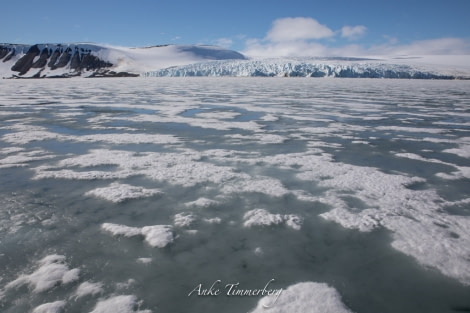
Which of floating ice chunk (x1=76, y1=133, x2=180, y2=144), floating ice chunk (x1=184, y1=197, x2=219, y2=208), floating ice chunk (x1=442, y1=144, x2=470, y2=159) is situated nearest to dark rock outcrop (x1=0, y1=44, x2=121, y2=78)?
floating ice chunk (x1=76, y1=133, x2=180, y2=144)

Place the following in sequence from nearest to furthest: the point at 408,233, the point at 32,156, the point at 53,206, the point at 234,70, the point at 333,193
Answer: the point at 408,233
the point at 53,206
the point at 333,193
the point at 32,156
the point at 234,70

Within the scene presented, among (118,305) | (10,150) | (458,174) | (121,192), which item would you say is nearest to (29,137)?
(10,150)

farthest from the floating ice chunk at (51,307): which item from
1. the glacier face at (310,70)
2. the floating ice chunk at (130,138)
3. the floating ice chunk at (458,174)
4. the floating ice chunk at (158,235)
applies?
the glacier face at (310,70)

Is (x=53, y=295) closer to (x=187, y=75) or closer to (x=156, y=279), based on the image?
(x=156, y=279)

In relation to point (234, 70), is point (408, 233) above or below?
below

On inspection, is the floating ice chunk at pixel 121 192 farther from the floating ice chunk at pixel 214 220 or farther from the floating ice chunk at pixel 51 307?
the floating ice chunk at pixel 51 307

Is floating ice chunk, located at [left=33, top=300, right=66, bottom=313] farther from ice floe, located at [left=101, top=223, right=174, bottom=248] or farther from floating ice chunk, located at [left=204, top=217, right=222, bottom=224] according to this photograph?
floating ice chunk, located at [left=204, top=217, right=222, bottom=224]

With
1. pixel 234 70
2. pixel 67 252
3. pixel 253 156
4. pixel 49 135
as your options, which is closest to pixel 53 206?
pixel 67 252

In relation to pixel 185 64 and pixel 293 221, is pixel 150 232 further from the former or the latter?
pixel 185 64
